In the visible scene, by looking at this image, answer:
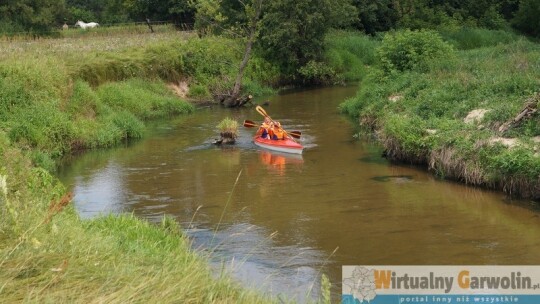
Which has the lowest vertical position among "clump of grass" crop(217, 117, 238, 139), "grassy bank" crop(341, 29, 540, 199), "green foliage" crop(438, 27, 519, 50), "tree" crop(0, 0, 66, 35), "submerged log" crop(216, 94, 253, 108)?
"submerged log" crop(216, 94, 253, 108)

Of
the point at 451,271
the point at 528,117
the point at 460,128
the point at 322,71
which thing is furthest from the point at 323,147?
the point at 322,71

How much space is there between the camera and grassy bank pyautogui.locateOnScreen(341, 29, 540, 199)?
1527 centimetres

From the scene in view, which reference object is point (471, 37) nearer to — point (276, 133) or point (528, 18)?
point (528, 18)

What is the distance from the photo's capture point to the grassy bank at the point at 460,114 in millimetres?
15266

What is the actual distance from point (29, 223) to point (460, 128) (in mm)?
12680

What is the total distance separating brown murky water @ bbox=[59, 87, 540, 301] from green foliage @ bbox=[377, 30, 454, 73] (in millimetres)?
5291

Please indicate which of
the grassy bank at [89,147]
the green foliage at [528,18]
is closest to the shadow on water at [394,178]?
the grassy bank at [89,147]

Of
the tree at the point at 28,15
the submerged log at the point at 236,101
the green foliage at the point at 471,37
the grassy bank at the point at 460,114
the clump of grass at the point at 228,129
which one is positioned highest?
the tree at the point at 28,15

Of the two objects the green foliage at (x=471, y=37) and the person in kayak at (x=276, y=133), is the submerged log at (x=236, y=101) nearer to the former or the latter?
the person in kayak at (x=276, y=133)

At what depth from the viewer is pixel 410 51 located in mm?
27141

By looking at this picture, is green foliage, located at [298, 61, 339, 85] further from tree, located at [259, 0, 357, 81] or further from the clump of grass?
the clump of grass

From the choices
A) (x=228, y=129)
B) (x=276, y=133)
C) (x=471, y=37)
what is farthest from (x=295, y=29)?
(x=276, y=133)

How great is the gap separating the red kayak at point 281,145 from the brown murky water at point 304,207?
28 centimetres

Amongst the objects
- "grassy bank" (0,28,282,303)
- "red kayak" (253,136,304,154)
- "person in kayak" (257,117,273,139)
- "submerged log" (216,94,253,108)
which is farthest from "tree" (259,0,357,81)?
"red kayak" (253,136,304,154)
